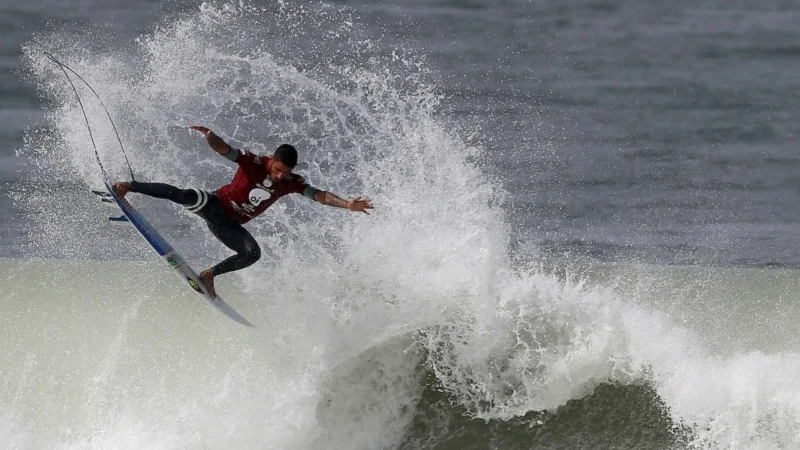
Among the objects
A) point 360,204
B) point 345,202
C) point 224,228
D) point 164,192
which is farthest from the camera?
point 224,228

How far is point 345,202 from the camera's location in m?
7.10

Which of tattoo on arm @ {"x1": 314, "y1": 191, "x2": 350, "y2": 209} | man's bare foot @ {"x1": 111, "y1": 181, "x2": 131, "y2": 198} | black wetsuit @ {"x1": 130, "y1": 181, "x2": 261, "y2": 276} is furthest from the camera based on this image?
black wetsuit @ {"x1": 130, "y1": 181, "x2": 261, "y2": 276}

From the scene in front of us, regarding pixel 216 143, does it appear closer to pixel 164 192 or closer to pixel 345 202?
pixel 164 192

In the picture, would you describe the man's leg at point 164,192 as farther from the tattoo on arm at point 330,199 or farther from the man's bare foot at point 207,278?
the tattoo on arm at point 330,199

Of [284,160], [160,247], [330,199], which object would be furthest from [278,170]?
[160,247]

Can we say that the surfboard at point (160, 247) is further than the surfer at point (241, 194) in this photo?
Yes

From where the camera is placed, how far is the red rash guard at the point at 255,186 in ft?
24.2

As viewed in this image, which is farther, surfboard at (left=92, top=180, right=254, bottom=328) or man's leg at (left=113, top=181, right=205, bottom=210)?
surfboard at (left=92, top=180, right=254, bottom=328)

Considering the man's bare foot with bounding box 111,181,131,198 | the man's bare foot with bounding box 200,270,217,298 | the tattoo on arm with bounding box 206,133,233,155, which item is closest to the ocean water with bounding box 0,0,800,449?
the man's bare foot with bounding box 200,270,217,298

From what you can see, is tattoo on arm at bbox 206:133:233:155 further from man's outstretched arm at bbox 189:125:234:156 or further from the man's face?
the man's face

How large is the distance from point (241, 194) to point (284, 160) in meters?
0.53

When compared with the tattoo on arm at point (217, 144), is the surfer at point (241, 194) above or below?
below

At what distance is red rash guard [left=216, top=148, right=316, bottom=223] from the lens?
7383 mm

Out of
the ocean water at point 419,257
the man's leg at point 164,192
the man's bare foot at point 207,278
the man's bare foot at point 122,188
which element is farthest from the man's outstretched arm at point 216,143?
the ocean water at point 419,257
